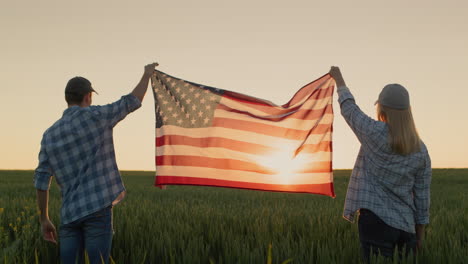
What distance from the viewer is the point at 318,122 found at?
564 cm

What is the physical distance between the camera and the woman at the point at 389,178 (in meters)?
3.59

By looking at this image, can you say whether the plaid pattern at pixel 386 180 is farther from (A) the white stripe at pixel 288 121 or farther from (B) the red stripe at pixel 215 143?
(B) the red stripe at pixel 215 143

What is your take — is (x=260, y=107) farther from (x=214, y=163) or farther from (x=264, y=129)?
(x=214, y=163)

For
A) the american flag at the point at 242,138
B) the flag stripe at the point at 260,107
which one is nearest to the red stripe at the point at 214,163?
the american flag at the point at 242,138

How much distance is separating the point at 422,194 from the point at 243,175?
97.8 inches

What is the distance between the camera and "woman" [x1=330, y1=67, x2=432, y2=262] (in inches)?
141

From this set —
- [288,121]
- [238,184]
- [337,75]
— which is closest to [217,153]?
[238,184]

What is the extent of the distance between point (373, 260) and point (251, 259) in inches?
43.1

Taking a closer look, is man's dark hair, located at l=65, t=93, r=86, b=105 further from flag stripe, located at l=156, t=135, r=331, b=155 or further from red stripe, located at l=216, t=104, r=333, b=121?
red stripe, located at l=216, t=104, r=333, b=121

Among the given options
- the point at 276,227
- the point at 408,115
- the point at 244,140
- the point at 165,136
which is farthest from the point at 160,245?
the point at 408,115

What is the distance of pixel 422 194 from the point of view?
12.4 feet

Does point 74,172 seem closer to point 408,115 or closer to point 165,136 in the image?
point 165,136

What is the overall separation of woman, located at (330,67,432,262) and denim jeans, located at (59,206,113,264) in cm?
205

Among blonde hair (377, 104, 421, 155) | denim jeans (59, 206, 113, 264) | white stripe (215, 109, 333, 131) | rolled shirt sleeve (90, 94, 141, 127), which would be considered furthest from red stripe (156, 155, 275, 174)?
blonde hair (377, 104, 421, 155)
